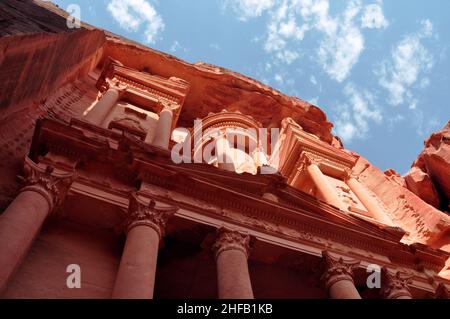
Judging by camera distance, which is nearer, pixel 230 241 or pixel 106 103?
pixel 230 241

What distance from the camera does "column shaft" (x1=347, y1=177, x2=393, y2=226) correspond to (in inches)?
666

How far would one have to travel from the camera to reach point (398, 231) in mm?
12469

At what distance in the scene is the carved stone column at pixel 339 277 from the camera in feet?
31.5

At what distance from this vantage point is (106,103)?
1712cm

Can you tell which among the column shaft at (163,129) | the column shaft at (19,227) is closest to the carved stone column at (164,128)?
the column shaft at (163,129)

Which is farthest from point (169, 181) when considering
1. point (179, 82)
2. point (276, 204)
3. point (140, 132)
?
point (179, 82)

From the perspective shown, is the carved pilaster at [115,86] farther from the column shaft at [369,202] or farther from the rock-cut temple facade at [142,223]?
the column shaft at [369,202]

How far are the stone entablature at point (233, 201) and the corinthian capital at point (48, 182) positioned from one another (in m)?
0.52

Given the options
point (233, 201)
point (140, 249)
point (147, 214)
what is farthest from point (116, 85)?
point (140, 249)

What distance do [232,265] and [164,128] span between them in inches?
359

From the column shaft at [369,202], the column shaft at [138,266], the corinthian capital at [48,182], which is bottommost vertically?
the column shaft at [138,266]

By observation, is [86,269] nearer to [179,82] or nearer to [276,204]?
[276,204]

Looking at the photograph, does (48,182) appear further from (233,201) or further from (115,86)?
(115,86)

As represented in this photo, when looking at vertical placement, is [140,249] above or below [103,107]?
below
